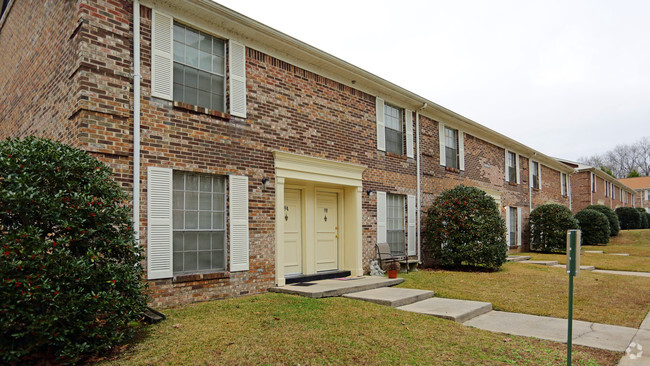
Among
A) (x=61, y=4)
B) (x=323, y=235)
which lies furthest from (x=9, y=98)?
(x=323, y=235)

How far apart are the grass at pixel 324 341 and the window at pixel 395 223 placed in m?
5.16

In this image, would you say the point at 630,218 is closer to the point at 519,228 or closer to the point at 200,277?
the point at 519,228

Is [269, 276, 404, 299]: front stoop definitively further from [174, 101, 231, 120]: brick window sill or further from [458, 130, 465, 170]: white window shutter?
[458, 130, 465, 170]: white window shutter

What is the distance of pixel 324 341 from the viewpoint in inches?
198

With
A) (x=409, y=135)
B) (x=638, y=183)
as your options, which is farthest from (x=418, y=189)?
(x=638, y=183)

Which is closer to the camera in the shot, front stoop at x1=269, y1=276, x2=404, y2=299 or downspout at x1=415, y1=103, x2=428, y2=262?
front stoop at x1=269, y1=276, x2=404, y2=299

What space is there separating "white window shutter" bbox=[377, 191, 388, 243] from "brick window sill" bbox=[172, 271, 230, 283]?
191 inches

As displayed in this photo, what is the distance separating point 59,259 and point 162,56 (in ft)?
12.9

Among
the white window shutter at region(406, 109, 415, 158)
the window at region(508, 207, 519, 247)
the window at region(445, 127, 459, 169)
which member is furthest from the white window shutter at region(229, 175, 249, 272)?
the window at region(508, 207, 519, 247)

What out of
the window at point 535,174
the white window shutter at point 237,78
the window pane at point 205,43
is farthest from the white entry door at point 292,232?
the window at point 535,174

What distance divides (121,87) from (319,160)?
434 cm

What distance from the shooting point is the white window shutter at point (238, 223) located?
7.49 metres

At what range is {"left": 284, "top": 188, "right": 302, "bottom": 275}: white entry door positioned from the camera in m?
9.09

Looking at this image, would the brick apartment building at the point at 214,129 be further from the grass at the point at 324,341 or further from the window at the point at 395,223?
the grass at the point at 324,341
